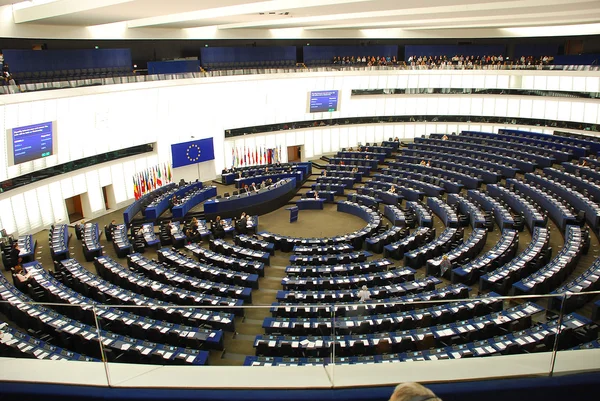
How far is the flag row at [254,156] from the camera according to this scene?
32.5 metres

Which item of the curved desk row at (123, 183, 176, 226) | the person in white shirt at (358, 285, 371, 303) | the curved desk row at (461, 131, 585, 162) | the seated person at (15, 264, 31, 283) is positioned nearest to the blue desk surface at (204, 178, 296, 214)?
the curved desk row at (123, 183, 176, 226)

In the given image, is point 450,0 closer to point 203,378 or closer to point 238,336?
point 238,336

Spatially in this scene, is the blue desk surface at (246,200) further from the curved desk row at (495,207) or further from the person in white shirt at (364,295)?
the person in white shirt at (364,295)

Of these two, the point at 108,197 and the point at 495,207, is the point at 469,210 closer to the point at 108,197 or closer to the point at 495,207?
the point at 495,207

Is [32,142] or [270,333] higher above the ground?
[32,142]

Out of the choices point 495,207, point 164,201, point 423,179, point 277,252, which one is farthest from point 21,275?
point 423,179

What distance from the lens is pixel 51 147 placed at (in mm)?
22359

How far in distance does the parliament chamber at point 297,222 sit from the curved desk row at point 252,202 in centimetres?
11

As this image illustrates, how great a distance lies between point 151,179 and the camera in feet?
92.6

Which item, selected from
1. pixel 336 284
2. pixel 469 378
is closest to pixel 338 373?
A: pixel 469 378

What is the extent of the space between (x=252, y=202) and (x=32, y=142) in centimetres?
1031

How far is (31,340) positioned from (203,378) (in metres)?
9.13

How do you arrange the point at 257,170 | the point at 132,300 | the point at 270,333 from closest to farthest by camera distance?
the point at 270,333
the point at 132,300
the point at 257,170

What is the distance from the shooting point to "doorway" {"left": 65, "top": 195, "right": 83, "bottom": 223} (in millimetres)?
25370
